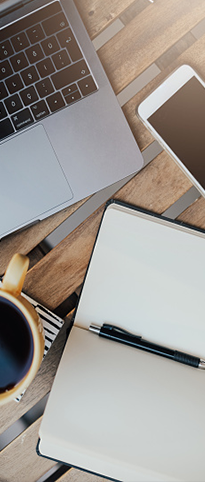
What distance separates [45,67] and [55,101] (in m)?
0.04

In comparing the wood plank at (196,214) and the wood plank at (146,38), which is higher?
the wood plank at (146,38)

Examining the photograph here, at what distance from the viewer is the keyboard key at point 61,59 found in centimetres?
51

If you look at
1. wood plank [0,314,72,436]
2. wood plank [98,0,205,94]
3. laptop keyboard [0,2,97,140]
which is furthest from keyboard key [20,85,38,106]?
wood plank [0,314,72,436]

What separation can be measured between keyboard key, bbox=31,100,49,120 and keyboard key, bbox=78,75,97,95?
5 centimetres

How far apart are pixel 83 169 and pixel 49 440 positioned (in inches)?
13.2

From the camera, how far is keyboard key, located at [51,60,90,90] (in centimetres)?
51

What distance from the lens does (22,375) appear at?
422 millimetres

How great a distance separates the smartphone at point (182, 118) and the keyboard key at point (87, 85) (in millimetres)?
69

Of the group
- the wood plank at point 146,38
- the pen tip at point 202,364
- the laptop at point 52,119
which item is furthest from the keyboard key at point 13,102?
the pen tip at point 202,364

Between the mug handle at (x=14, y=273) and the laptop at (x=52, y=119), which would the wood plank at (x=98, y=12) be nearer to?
the laptop at (x=52, y=119)

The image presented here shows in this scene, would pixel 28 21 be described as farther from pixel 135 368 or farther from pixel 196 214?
pixel 135 368

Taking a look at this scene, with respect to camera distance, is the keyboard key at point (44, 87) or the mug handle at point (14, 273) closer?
the mug handle at point (14, 273)

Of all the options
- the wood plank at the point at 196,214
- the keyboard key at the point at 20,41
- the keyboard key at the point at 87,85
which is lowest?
the wood plank at the point at 196,214

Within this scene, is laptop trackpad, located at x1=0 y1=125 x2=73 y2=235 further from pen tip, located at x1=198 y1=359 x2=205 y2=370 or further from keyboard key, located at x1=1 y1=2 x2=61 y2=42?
pen tip, located at x1=198 y1=359 x2=205 y2=370
